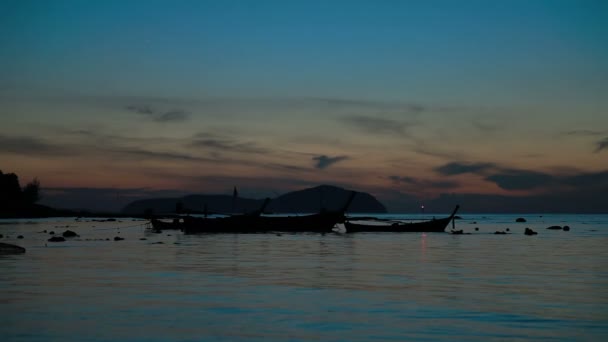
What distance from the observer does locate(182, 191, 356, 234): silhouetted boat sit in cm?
8712

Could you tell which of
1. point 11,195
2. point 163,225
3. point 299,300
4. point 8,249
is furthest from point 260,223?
point 11,195

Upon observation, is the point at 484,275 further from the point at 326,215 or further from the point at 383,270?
the point at 326,215

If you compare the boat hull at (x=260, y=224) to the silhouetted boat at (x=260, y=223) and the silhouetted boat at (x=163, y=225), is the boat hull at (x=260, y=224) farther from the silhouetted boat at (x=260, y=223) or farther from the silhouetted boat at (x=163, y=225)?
the silhouetted boat at (x=163, y=225)

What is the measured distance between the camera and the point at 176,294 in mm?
25641

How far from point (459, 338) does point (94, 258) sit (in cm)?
3261

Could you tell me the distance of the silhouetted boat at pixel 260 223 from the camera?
8712 cm

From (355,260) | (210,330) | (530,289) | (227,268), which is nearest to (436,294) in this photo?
(530,289)

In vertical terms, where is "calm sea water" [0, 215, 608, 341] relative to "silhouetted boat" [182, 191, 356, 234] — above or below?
below

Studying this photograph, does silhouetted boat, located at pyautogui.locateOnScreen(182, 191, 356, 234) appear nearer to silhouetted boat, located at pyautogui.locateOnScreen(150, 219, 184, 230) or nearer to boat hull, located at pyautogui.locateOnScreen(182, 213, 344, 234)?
boat hull, located at pyautogui.locateOnScreen(182, 213, 344, 234)

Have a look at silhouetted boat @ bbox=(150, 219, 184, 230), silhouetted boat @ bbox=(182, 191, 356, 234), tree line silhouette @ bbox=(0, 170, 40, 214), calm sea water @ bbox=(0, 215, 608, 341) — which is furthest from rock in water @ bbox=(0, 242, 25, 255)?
tree line silhouette @ bbox=(0, 170, 40, 214)

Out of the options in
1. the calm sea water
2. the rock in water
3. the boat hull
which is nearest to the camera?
the calm sea water

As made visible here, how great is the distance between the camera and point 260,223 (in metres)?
89.2

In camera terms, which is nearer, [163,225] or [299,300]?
[299,300]

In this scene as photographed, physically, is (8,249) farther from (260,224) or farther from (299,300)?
(260,224)
